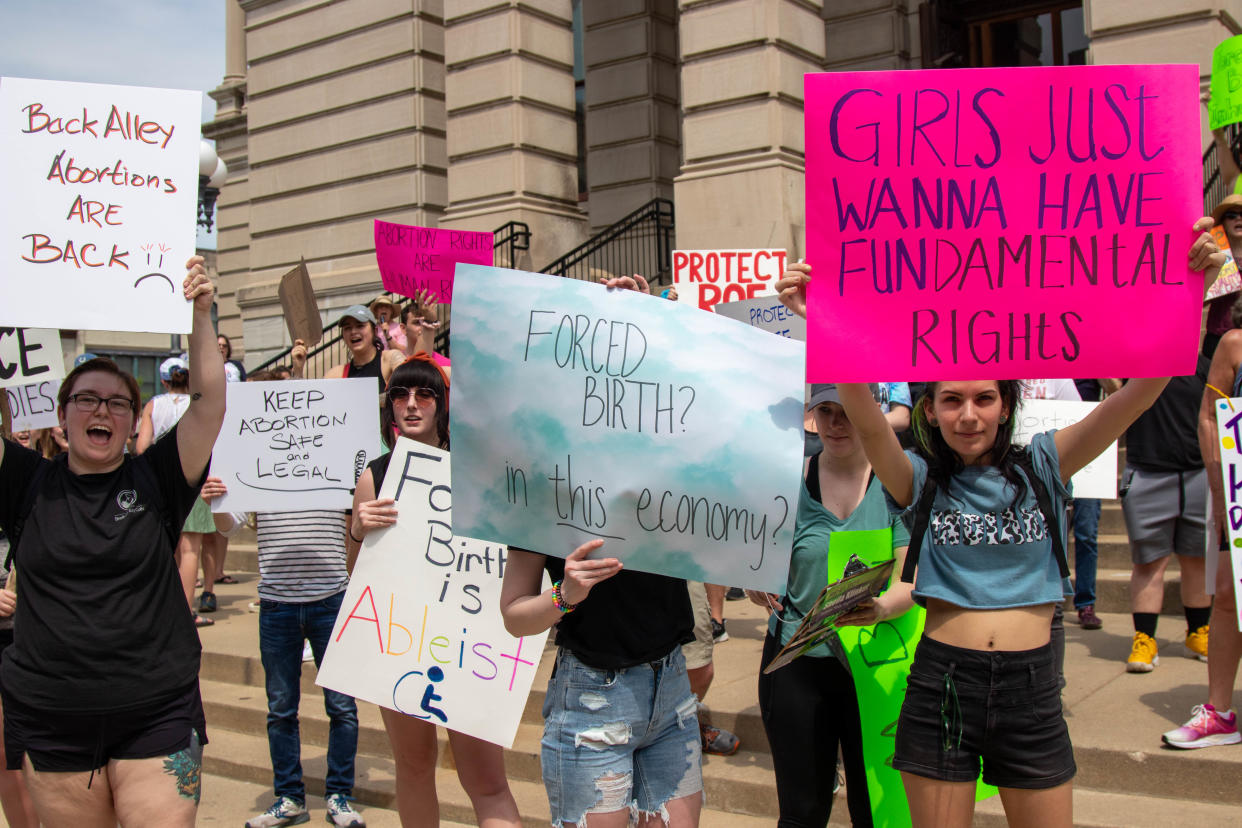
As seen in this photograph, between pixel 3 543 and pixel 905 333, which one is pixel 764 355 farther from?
pixel 3 543

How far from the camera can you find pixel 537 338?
2908 mm

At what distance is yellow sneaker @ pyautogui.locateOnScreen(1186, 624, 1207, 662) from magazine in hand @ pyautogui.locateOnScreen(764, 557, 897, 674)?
3.61 m

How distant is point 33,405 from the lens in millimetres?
6191

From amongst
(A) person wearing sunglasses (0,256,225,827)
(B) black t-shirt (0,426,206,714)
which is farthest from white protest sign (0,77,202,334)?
(B) black t-shirt (0,426,206,714)

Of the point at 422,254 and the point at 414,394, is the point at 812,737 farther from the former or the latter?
the point at 422,254

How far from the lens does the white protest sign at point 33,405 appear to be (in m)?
6.11

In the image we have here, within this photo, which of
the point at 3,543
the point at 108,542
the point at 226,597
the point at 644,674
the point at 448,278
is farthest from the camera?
the point at 226,597

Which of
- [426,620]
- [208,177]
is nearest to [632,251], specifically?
[208,177]

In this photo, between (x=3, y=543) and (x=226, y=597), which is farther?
(x=226, y=597)

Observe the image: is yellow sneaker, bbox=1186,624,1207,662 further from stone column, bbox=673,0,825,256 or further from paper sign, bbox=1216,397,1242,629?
stone column, bbox=673,0,825,256

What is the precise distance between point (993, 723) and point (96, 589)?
2590 millimetres

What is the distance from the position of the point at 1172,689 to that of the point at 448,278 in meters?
5.89

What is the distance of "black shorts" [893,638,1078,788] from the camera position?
9.41 feet

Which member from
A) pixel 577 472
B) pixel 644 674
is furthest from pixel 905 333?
pixel 644 674
